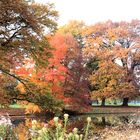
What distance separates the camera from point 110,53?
169 ft

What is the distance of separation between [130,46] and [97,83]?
248 inches

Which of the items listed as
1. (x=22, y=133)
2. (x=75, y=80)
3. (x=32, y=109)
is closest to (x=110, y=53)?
(x=75, y=80)

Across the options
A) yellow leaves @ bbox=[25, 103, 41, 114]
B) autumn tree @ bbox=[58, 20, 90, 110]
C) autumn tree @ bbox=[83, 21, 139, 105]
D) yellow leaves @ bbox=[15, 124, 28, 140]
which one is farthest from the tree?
autumn tree @ bbox=[83, 21, 139, 105]

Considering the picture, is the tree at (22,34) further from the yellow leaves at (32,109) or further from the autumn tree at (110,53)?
the autumn tree at (110,53)

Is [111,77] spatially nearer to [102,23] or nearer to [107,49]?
[107,49]

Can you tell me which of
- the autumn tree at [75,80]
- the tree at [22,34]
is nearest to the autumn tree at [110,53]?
the autumn tree at [75,80]

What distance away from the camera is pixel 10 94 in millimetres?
19438

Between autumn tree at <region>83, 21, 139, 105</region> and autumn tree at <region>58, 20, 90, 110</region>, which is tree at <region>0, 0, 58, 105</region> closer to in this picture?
autumn tree at <region>58, 20, 90, 110</region>

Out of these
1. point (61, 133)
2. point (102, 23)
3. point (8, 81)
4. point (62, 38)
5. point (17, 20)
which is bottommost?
point (61, 133)

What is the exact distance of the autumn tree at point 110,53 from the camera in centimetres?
5022

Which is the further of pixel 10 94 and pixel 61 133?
pixel 10 94

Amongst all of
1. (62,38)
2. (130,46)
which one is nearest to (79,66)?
(62,38)

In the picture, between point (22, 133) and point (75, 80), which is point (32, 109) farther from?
point (22, 133)

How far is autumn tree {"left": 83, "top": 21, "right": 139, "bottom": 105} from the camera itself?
50.2 metres
